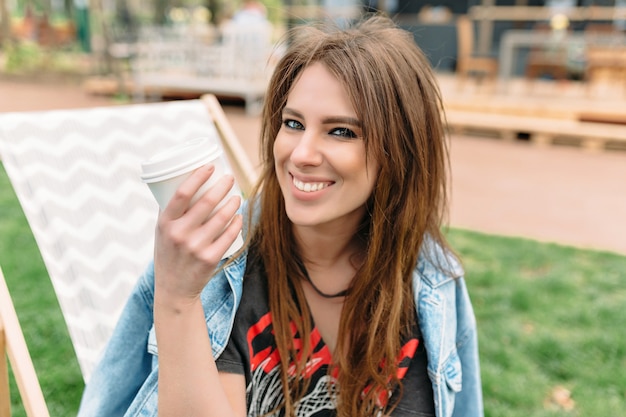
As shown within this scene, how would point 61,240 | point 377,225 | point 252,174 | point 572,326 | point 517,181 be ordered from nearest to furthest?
point 377,225, point 61,240, point 252,174, point 572,326, point 517,181

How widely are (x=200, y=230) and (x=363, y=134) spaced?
476 millimetres

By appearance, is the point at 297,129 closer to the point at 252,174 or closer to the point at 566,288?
the point at 252,174

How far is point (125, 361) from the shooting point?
4.79ft

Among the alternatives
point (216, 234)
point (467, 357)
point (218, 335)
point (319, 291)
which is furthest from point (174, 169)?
point (467, 357)

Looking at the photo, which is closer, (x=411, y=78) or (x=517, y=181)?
(x=411, y=78)

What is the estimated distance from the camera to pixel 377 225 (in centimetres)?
142

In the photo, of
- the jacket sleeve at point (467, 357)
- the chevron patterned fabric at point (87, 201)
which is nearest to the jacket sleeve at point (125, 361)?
the chevron patterned fabric at point (87, 201)

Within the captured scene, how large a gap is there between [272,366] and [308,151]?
1.88 feet

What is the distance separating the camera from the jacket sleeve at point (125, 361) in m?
1.42

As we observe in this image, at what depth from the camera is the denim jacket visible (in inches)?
52.9

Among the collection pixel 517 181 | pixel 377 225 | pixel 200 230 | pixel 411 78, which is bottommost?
pixel 517 181

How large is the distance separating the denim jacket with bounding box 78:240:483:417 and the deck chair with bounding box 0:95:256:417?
1.30 feet

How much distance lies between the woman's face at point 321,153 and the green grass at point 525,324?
5.04 feet

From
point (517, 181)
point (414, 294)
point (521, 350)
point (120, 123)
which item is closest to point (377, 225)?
point (414, 294)
